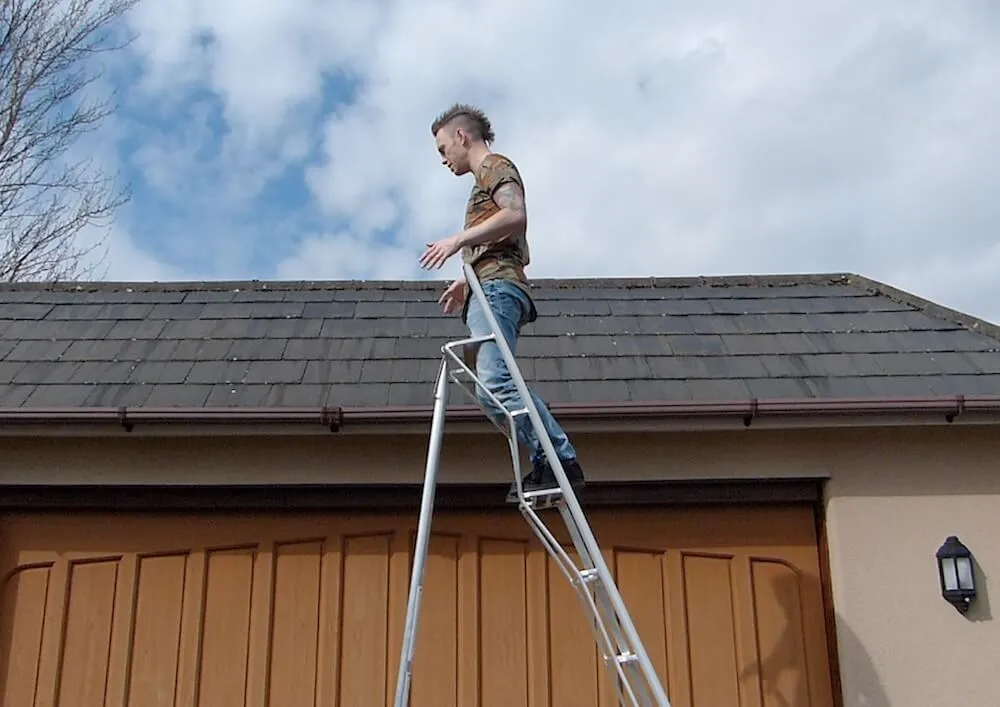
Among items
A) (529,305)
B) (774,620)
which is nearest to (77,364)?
(529,305)

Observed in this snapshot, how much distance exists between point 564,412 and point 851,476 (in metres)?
1.41

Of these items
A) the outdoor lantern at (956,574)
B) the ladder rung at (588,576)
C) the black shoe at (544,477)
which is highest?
the black shoe at (544,477)

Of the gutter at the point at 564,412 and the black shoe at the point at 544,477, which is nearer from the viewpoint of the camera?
the black shoe at the point at 544,477

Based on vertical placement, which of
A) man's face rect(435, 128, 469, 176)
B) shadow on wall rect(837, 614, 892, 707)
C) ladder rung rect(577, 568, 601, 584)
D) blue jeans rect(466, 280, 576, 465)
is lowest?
shadow on wall rect(837, 614, 892, 707)

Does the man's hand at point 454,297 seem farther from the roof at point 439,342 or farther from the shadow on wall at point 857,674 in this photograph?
the shadow on wall at point 857,674

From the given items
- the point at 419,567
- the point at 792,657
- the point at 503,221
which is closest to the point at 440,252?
the point at 503,221

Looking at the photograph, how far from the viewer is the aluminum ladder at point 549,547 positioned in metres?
2.83

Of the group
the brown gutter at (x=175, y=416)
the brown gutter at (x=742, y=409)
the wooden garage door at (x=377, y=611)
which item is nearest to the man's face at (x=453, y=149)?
the brown gutter at (x=742, y=409)

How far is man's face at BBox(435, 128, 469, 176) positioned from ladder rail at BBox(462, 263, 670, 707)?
0.43 meters

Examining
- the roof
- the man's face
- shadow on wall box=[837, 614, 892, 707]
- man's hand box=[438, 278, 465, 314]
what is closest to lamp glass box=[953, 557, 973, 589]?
shadow on wall box=[837, 614, 892, 707]

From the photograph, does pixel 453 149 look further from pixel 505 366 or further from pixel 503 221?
pixel 505 366

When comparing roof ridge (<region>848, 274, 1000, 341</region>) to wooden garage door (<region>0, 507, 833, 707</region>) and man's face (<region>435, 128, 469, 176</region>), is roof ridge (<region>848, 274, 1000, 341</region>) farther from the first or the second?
man's face (<region>435, 128, 469, 176</region>)

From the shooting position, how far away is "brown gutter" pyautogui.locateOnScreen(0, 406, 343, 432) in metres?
4.61

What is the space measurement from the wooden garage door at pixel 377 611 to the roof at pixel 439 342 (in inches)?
25.1
